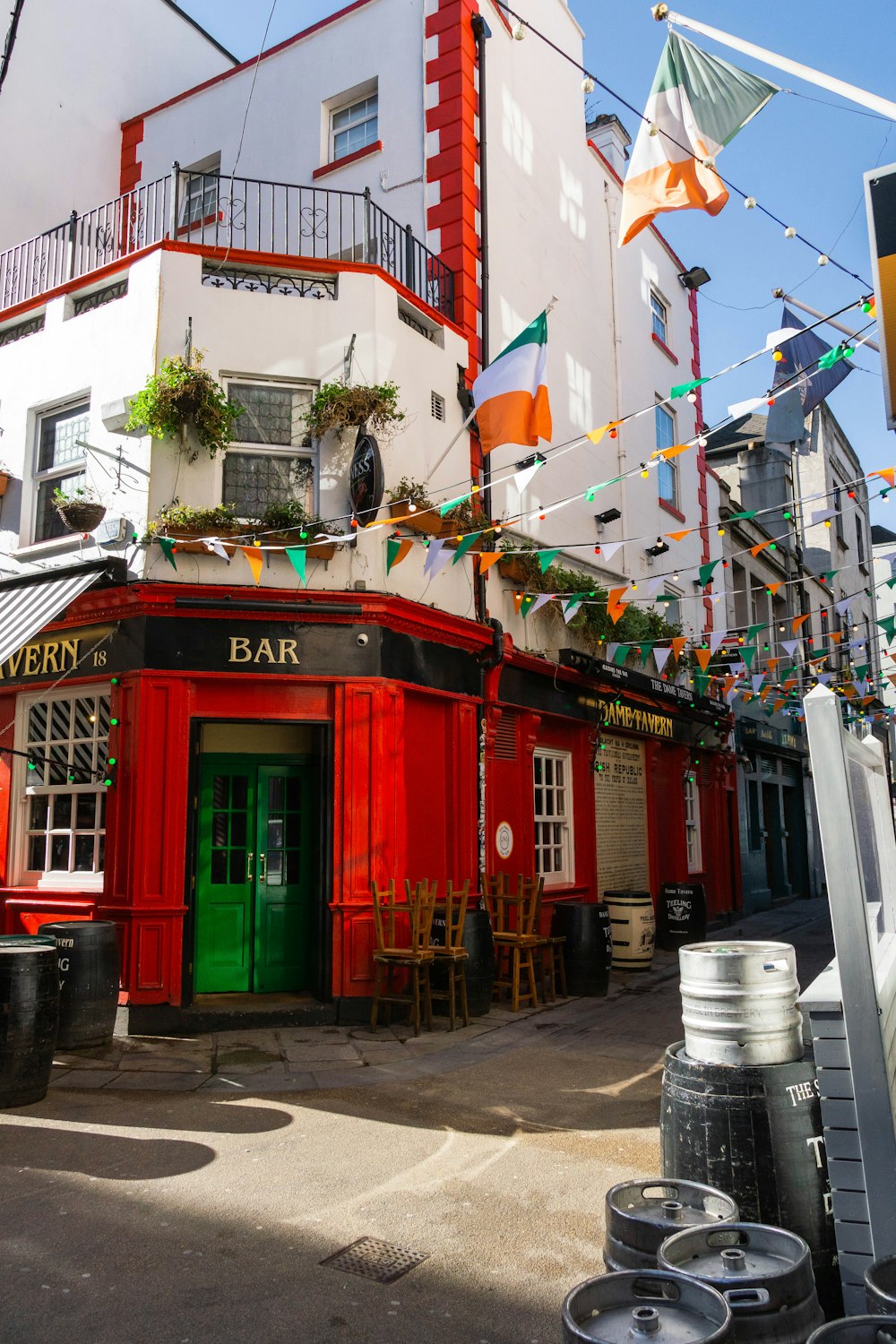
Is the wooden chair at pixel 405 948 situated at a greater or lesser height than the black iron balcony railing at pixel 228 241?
lesser

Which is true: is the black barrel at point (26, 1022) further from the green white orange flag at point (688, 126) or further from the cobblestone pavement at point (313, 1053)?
the green white orange flag at point (688, 126)

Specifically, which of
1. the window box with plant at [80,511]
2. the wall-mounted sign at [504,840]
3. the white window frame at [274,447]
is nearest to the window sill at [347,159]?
the white window frame at [274,447]

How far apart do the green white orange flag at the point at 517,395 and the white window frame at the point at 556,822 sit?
482cm

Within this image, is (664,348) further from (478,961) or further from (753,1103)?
(753,1103)

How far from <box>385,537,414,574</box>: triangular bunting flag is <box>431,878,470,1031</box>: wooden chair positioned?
313cm

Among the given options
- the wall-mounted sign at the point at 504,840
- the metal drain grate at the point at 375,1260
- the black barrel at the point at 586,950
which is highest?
the wall-mounted sign at the point at 504,840

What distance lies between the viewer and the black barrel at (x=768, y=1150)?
352 cm

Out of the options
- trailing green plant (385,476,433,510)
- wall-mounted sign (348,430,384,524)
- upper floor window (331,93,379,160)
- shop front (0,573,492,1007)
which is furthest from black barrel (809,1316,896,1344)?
upper floor window (331,93,379,160)

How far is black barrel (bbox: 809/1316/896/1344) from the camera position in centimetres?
217

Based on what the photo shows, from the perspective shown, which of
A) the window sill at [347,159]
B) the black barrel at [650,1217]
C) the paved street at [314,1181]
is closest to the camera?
the black barrel at [650,1217]

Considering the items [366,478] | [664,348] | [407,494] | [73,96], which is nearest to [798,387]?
[407,494]

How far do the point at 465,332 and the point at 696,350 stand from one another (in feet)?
33.0

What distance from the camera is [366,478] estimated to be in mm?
9430

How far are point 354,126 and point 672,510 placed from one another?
8221 mm
